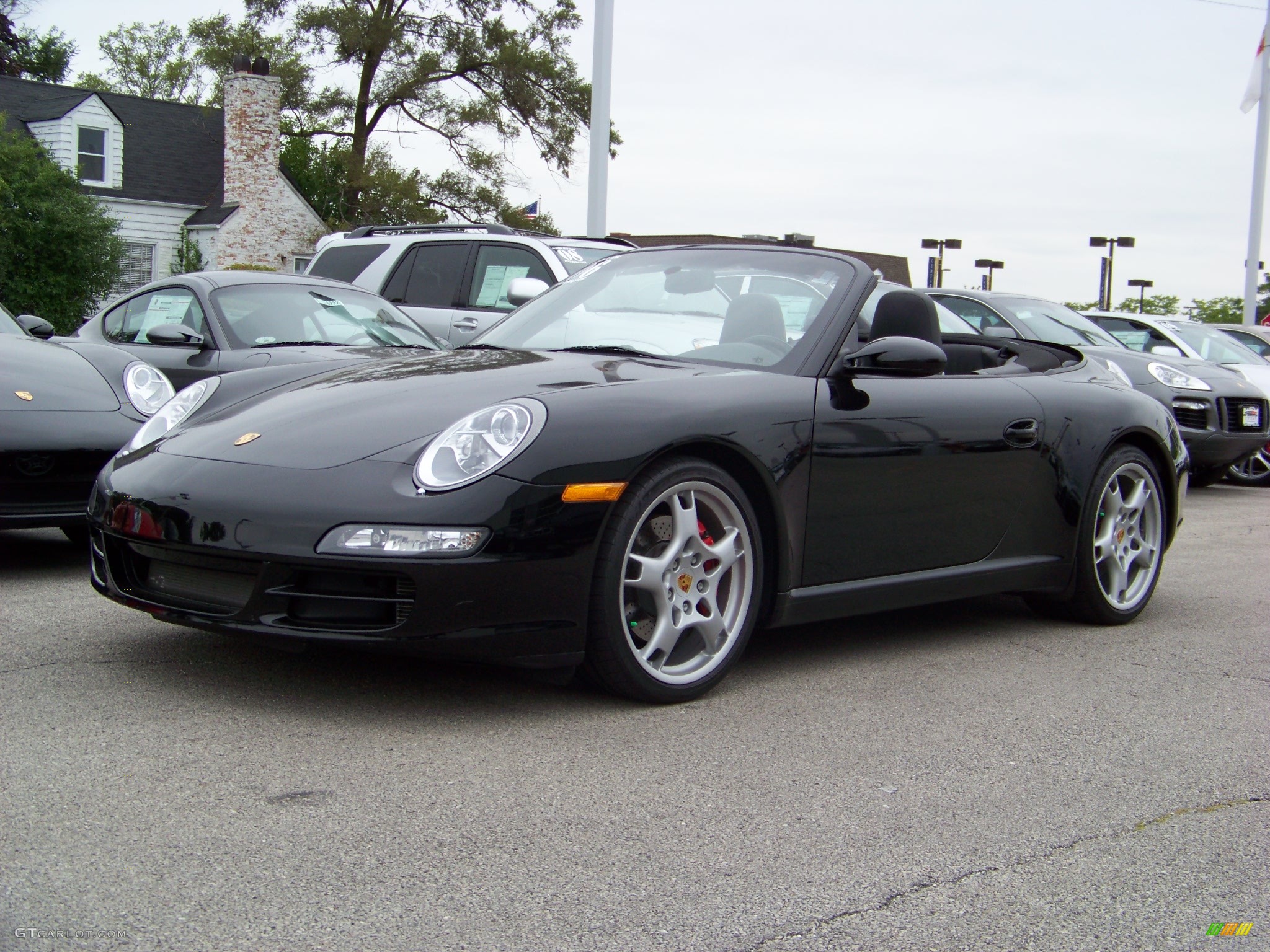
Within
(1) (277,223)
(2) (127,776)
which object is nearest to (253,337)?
(2) (127,776)

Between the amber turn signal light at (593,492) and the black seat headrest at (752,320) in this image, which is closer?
the amber turn signal light at (593,492)

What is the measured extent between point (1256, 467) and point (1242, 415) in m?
1.64

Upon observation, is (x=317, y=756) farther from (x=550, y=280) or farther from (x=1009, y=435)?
(x=550, y=280)

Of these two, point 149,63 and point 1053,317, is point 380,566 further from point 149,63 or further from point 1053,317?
point 149,63

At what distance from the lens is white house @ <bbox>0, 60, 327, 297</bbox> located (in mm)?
29844

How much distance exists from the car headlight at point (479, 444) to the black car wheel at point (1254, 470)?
990cm

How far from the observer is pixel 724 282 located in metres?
4.63

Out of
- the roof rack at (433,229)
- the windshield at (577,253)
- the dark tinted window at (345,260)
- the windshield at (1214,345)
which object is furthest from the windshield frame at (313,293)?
the windshield at (1214,345)

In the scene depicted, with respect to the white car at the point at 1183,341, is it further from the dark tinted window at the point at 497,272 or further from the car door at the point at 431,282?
the car door at the point at 431,282

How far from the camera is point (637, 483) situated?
3.61 m

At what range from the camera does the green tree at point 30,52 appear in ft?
152

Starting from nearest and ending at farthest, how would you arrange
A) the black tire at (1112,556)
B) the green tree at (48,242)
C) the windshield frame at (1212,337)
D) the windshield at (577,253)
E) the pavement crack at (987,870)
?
the pavement crack at (987,870) < the black tire at (1112,556) < the windshield at (577,253) < the windshield frame at (1212,337) < the green tree at (48,242)

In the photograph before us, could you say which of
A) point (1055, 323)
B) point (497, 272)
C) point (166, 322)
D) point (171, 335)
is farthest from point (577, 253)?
point (171, 335)

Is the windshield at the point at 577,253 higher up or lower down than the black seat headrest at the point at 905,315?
higher up
